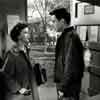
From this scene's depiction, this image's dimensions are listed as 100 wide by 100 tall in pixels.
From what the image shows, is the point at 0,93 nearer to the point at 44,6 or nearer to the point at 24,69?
the point at 24,69

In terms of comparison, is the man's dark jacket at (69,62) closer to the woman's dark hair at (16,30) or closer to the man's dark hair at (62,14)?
the man's dark hair at (62,14)

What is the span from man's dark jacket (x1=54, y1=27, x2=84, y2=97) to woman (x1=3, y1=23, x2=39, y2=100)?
31 centimetres

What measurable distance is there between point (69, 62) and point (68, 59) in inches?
1.2

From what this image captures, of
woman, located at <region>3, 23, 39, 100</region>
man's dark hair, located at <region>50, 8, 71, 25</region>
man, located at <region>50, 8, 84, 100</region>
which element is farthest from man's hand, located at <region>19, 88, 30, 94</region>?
man's dark hair, located at <region>50, 8, 71, 25</region>

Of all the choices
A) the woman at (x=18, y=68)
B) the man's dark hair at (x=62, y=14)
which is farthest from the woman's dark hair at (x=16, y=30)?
the man's dark hair at (x=62, y=14)

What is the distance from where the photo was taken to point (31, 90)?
161 centimetres

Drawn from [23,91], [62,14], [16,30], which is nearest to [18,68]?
[23,91]

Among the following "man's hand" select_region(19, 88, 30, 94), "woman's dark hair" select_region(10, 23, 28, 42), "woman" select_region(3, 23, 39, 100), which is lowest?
"man's hand" select_region(19, 88, 30, 94)

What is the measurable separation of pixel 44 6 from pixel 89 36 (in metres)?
0.86

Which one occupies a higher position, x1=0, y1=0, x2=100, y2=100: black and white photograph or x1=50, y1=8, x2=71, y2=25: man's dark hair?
x1=50, y1=8, x2=71, y2=25: man's dark hair

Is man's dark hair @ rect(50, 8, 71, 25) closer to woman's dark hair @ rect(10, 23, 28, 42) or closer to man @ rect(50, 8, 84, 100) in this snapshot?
man @ rect(50, 8, 84, 100)

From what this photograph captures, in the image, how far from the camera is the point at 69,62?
63.1 inches

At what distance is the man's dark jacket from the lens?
5.27 feet

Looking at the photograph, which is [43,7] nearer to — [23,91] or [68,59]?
[68,59]
